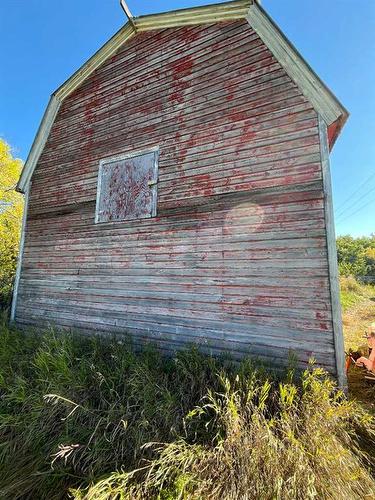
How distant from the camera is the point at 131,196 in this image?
18.8 ft

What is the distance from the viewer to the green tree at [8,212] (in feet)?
42.5

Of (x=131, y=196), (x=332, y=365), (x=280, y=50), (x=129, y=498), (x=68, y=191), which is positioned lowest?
(x=129, y=498)

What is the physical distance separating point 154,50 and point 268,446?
7.00m

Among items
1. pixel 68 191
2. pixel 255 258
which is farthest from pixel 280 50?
pixel 68 191

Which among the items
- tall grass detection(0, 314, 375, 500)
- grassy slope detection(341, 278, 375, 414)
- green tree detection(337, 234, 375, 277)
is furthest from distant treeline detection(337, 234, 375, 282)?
tall grass detection(0, 314, 375, 500)

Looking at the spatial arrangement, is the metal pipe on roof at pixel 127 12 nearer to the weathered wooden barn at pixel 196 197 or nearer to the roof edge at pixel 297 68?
the weathered wooden barn at pixel 196 197

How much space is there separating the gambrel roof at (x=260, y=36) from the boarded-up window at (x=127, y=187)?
98.8 inches

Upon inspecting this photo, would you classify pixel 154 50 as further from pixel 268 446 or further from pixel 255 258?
pixel 268 446

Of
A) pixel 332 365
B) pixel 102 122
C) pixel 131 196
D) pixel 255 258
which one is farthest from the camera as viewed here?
pixel 102 122

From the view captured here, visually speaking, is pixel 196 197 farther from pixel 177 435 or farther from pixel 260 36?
pixel 177 435

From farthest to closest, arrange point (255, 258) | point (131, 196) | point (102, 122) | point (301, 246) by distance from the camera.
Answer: point (102, 122)
point (131, 196)
point (255, 258)
point (301, 246)

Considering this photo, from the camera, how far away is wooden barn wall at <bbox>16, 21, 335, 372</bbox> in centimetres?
404

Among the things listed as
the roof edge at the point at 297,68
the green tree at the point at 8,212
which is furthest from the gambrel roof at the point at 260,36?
the green tree at the point at 8,212

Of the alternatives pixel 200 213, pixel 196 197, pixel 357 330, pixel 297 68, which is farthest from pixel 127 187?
pixel 357 330
